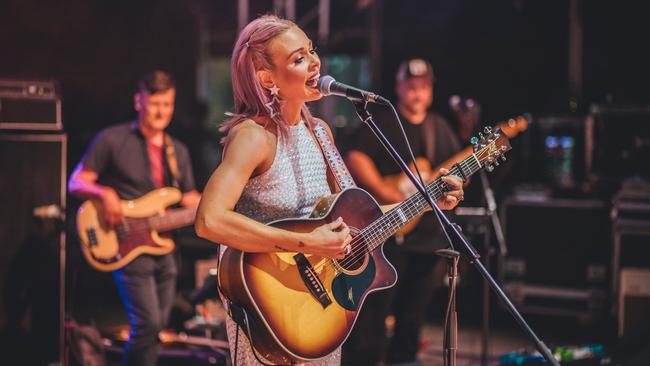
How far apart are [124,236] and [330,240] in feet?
8.32

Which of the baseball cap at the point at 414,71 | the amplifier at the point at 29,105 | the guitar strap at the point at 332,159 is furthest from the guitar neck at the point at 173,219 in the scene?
the guitar strap at the point at 332,159

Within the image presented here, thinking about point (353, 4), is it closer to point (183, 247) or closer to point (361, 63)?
point (361, 63)

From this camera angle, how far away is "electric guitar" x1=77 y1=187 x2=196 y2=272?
16.4 feet

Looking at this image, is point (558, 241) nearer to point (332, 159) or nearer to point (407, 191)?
point (407, 191)

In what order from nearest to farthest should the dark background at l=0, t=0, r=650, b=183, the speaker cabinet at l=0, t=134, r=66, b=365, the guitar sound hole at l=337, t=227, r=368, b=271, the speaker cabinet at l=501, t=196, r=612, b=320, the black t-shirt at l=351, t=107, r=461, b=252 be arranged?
the guitar sound hole at l=337, t=227, r=368, b=271 → the speaker cabinet at l=0, t=134, r=66, b=365 → the black t-shirt at l=351, t=107, r=461, b=252 → the dark background at l=0, t=0, r=650, b=183 → the speaker cabinet at l=501, t=196, r=612, b=320

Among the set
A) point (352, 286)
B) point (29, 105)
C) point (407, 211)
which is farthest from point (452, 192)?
point (29, 105)

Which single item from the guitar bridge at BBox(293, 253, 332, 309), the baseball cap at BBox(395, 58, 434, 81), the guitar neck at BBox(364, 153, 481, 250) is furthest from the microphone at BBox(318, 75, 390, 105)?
the baseball cap at BBox(395, 58, 434, 81)

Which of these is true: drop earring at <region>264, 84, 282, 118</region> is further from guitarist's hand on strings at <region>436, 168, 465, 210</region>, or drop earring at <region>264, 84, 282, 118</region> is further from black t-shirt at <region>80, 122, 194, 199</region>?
black t-shirt at <region>80, 122, 194, 199</region>

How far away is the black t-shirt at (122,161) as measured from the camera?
507 centimetres

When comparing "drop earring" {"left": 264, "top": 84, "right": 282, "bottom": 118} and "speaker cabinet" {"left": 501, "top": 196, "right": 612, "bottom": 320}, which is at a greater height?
"drop earring" {"left": 264, "top": 84, "right": 282, "bottom": 118}

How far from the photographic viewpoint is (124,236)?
198 inches

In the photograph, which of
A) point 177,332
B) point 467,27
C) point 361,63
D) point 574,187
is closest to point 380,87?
point 361,63

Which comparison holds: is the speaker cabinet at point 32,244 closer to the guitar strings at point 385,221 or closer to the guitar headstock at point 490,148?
the guitar strings at point 385,221

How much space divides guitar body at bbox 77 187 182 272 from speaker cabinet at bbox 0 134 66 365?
0.32m
